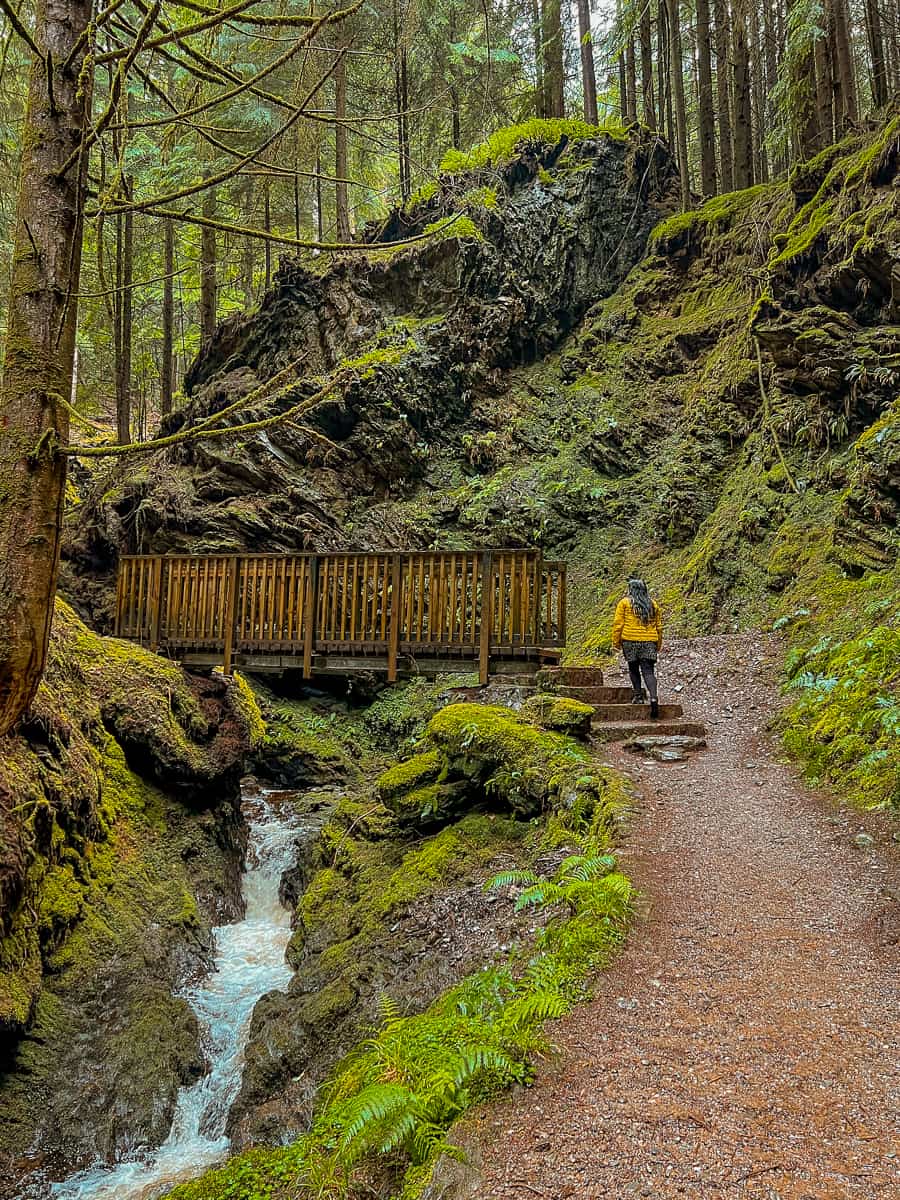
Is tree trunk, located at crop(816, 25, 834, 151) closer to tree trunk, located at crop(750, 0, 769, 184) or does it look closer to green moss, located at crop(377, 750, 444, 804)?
tree trunk, located at crop(750, 0, 769, 184)

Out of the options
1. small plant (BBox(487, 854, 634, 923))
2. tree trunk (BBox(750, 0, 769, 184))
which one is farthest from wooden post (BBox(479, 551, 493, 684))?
tree trunk (BBox(750, 0, 769, 184))

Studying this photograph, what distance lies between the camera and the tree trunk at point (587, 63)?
875 inches

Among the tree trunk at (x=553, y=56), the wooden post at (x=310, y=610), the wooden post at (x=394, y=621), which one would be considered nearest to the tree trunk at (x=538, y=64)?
the tree trunk at (x=553, y=56)

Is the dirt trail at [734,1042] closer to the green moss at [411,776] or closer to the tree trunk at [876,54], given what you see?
the green moss at [411,776]

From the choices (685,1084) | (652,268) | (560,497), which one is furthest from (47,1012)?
(652,268)

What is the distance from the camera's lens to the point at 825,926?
13.5 ft

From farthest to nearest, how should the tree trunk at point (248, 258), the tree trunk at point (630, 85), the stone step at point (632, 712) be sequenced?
the tree trunk at point (630, 85), the tree trunk at point (248, 258), the stone step at point (632, 712)

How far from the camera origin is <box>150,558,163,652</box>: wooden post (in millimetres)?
12086

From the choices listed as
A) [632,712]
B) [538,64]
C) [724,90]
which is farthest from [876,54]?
[632,712]

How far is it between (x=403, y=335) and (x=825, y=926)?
1946 cm

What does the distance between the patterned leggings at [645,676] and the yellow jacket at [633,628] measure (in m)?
0.30

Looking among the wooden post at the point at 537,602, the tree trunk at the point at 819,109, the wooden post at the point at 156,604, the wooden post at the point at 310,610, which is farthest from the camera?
the tree trunk at the point at 819,109

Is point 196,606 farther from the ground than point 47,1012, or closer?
farther from the ground

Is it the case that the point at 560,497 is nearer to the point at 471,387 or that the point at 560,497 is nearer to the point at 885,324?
the point at 471,387
